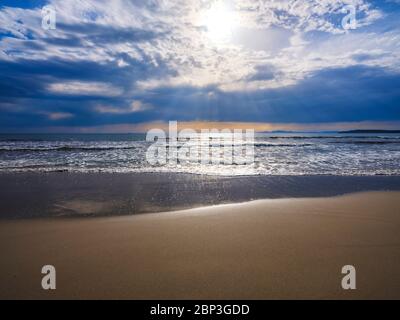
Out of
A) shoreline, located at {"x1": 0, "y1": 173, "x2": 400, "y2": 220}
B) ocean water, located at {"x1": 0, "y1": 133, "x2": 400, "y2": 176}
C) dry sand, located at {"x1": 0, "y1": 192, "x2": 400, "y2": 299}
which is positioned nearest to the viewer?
dry sand, located at {"x1": 0, "y1": 192, "x2": 400, "y2": 299}

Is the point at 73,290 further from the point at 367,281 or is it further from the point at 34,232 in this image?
the point at 367,281

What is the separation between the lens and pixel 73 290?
296 centimetres

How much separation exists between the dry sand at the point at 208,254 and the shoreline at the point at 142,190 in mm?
879

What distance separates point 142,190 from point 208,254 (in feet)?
16.4

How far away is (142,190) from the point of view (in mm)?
8352

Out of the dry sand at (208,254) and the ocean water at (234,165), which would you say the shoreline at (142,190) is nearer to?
the dry sand at (208,254)

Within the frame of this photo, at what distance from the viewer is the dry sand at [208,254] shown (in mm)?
2955

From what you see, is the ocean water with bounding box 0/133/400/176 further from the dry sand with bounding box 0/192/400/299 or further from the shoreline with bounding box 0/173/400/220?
the dry sand with bounding box 0/192/400/299

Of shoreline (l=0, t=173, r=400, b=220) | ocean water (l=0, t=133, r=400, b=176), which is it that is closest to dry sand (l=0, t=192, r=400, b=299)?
shoreline (l=0, t=173, r=400, b=220)

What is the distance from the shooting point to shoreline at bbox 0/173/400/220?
6.41 metres

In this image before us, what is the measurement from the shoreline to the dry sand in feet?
2.88
